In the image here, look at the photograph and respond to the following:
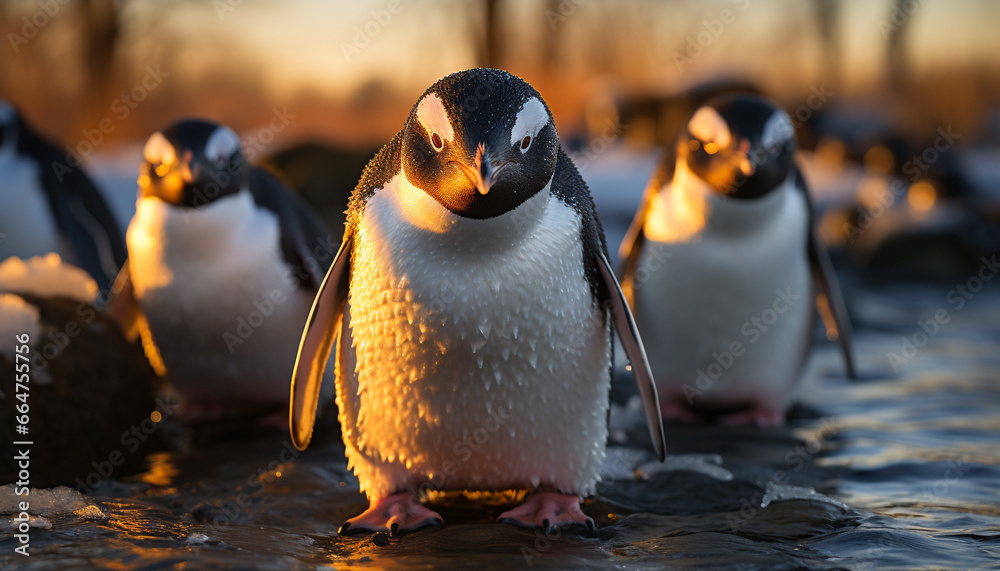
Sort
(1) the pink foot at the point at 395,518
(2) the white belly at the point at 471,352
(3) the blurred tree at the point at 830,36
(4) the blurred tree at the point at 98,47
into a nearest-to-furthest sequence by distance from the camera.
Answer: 1. (2) the white belly at the point at 471,352
2. (1) the pink foot at the point at 395,518
3. (4) the blurred tree at the point at 98,47
4. (3) the blurred tree at the point at 830,36

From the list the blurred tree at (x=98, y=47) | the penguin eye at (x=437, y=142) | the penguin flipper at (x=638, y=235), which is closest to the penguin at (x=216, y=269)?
the penguin flipper at (x=638, y=235)

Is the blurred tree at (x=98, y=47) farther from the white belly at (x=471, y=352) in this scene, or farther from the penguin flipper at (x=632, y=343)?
the penguin flipper at (x=632, y=343)

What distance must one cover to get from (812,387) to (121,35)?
10405 millimetres

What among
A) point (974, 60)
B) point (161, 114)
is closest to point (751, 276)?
point (161, 114)

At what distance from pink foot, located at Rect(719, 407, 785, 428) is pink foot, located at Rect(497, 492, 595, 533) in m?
1.62

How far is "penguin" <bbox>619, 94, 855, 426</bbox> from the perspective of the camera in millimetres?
3387

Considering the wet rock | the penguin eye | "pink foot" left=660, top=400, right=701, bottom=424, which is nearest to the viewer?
the penguin eye

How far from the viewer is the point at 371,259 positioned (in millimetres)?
2162

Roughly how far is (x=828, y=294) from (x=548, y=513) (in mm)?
2147

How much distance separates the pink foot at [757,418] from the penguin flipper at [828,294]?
18.7 inches

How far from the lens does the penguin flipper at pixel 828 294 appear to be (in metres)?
3.71

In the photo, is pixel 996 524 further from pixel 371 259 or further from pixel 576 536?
pixel 371 259

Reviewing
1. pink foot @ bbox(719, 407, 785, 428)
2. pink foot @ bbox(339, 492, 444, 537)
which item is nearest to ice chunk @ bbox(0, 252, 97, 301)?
pink foot @ bbox(339, 492, 444, 537)

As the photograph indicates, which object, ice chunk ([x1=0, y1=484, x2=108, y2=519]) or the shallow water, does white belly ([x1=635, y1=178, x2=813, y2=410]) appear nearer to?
the shallow water
